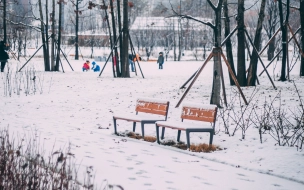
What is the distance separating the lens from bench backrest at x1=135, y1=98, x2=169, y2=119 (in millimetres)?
9367

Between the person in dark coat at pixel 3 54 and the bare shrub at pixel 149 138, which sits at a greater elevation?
the person in dark coat at pixel 3 54

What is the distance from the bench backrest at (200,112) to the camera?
27.6 ft

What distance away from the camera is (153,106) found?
32.0 feet

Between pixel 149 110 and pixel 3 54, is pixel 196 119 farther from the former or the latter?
pixel 3 54

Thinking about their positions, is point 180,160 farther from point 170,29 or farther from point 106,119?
point 170,29

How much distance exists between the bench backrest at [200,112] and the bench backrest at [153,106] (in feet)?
1.74

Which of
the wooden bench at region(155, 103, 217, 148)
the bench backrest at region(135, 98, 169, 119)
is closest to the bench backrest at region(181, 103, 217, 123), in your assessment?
the wooden bench at region(155, 103, 217, 148)

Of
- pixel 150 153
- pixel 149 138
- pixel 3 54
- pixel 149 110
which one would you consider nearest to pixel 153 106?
pixel 149 110

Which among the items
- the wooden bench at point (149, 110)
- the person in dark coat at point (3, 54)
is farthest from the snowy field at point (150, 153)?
the person in dark coat at point (3, 54)

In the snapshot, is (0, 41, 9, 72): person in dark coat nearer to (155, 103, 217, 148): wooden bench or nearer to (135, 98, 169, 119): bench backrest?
(135, 98, 169, 119): bench backrest

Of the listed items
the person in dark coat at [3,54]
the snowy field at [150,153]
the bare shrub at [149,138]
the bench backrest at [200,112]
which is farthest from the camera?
the person in dark coat at [3,54]

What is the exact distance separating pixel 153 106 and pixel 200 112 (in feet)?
4.62

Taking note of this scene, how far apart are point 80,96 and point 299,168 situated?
33.4 feet

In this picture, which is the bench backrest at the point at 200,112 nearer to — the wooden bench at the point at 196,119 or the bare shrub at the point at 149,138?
the wooden bench at the point at 196,119
